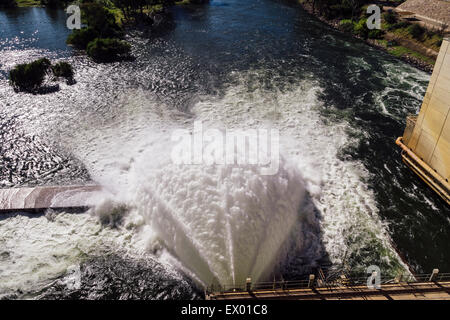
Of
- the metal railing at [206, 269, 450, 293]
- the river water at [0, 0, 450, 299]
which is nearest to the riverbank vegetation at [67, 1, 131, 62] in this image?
the river water at [0, 0, 450, 299]

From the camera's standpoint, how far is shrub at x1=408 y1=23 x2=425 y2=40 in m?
48.5

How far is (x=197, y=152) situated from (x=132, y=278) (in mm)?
9350

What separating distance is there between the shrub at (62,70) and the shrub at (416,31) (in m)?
54.2

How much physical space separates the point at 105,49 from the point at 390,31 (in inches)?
1967

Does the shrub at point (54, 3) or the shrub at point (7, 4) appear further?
the shrub at point (54, 3)

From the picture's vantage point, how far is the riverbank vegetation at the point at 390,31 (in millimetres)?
45503

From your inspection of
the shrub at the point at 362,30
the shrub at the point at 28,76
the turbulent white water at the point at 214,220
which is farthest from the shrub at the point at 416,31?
the shrub at the point at 28,76

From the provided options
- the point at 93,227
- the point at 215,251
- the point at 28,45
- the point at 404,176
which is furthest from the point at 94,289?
the point at 28,45

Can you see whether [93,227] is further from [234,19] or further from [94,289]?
[234,19]

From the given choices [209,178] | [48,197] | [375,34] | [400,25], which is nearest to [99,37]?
[48,197]

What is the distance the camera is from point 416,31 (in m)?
48.9

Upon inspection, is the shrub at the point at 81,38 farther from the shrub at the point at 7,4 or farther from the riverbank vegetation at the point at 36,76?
the shrub at the point at 7,4

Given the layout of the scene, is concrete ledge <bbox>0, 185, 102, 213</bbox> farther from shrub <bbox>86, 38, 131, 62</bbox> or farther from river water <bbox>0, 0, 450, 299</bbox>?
shrub <bbox>86, 38, 131, 62</bbox>

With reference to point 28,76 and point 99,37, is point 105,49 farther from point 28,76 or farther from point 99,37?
point 28,76
